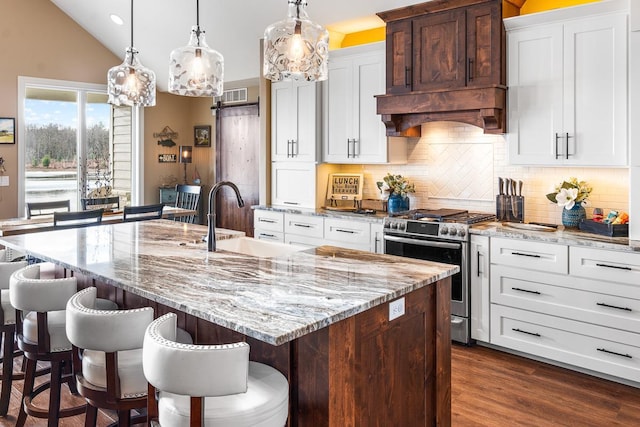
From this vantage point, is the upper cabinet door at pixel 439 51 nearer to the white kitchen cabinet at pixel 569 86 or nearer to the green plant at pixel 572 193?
the white kitchen cabinet at pixel 569 86

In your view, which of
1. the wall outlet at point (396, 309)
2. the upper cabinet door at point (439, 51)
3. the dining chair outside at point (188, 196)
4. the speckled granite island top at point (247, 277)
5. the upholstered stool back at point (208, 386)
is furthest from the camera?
the dining chair outside at point (188, 196)

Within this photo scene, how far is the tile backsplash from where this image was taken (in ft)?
13.0

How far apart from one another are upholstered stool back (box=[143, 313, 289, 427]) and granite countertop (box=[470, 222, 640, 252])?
244 centimetres

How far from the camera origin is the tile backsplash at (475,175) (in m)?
3.97

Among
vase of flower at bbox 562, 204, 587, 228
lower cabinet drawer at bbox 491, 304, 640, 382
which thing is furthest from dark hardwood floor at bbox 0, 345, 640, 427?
vase of flower at bbox 562, 204, 587, 228

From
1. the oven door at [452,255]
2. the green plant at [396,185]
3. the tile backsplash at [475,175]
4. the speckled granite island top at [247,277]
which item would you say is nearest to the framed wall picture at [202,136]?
the tile backsplash at [475,175]

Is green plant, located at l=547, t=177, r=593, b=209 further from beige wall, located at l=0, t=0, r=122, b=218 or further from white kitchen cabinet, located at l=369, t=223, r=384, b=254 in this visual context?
beige wall, located at l=0, t=0, r=122, b=218

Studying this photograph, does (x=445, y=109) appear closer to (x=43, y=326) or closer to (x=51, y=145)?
(x=43, y=326)

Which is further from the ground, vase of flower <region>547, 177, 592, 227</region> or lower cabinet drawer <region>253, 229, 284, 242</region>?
vase of flower <region>547, 177, 592, 227</region>

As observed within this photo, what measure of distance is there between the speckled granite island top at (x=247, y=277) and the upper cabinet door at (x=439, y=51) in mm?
2048

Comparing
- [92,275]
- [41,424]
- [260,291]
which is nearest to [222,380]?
[260,291]

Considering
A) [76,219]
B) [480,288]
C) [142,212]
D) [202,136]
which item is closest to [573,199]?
[480,288]

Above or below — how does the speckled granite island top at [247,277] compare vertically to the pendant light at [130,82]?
below

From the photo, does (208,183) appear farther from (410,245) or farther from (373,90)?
(410,245)
